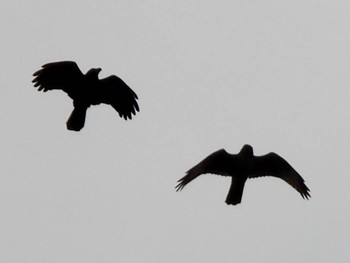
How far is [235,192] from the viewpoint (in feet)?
77.5

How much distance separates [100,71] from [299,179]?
3.95 m

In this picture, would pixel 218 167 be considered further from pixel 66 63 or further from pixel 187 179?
pixel 66 63

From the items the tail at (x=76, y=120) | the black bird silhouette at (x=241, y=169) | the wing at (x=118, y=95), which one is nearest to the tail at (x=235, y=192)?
the black bird silhouette at (x=241, y=169)

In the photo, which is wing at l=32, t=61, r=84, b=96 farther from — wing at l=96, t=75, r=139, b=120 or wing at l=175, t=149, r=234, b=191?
wing at l=175, t=149, r=234, b=191

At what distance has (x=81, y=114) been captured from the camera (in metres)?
23.5

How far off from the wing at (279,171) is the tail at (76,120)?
10.3 feet

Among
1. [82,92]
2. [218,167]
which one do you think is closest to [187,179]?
[218,167]

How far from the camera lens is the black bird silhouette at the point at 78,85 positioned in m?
23.5

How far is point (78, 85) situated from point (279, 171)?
12.4ft

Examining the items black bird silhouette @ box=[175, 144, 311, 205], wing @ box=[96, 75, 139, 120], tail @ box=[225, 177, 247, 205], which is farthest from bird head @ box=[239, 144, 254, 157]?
wing @ box=[96, 75, 139, 120]

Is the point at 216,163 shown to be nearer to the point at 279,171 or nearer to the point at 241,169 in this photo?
the point at 241,169

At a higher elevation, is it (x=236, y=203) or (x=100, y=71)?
(x=100, y=71)

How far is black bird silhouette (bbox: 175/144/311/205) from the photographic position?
931 inches

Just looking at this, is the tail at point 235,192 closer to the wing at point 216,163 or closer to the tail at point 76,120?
the wing at point 216,163
